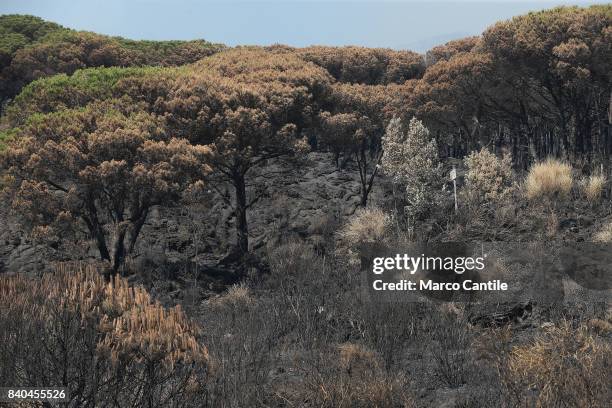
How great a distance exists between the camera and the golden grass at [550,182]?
1967 cm

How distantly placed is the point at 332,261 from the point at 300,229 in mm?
3834

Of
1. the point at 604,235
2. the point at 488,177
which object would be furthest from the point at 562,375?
the point at 488,177

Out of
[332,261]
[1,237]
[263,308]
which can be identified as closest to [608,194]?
[332,261]

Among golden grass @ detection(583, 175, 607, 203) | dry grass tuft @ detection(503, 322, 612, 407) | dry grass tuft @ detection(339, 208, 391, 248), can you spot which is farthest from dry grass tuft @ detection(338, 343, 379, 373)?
golden grass @ detection(583, 175, 607, 203)

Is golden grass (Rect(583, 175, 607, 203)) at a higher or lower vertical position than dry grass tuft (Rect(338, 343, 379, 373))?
higher

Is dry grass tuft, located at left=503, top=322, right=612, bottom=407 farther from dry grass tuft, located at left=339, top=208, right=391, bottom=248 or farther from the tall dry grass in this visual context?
dry grass tuft, located at left=339, top=208, right=391, bottom=248

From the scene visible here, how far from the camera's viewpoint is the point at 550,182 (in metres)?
19.8

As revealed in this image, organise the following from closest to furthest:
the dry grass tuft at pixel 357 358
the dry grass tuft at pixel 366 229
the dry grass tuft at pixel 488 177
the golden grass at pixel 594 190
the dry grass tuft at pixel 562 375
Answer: the dry grass tuft at pixel 562 375, the dry grass tuft at pixel 357 358, the golden grass at pixel 594 190, the dry grass tuft at pixel 488 177, the dry grass tuft at pixel 366 229

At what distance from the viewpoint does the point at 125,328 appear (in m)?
6.79

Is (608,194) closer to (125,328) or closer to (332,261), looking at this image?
(332,261)

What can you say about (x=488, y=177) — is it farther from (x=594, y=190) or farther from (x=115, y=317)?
(x=115, y=317)

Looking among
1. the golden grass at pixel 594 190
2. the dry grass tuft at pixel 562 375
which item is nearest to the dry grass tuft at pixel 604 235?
the golden grass at pixel 594 190

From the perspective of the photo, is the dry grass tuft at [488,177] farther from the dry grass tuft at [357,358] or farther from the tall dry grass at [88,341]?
the tall dry grass at [88,341]

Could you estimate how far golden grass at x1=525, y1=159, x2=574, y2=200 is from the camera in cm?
1967
